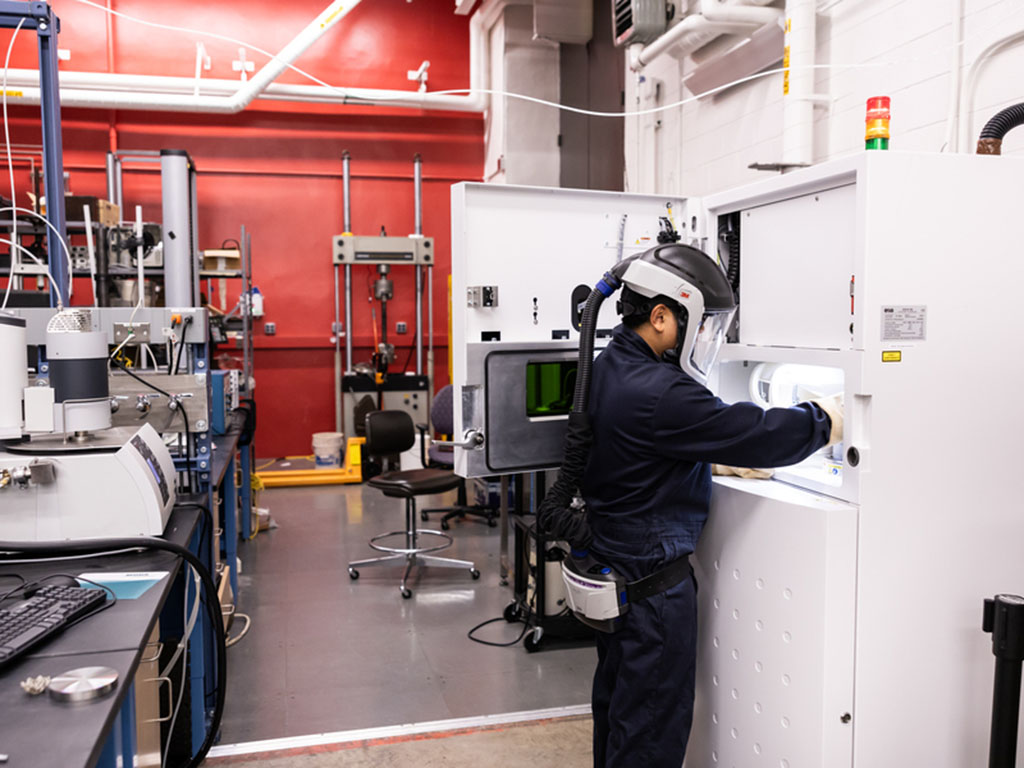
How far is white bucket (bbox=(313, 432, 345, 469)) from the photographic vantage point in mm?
6079

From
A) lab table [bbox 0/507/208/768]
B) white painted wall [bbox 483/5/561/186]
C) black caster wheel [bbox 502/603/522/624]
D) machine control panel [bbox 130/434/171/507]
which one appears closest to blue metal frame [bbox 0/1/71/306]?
machine control panel [bbox 130/434/171/507]

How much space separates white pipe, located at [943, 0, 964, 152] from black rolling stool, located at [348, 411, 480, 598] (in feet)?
8.15

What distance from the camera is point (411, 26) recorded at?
22.1ft

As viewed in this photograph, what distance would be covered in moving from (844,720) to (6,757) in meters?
1.34

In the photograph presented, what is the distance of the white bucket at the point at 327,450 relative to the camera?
608 cm

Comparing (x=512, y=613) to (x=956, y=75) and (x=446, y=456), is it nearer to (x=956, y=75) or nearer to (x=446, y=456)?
(x=446, y=456)

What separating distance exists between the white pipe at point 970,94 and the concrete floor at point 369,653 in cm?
207

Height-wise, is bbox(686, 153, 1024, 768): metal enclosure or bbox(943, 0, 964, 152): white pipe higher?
bbox(943, 0, 964, 152): white pipe

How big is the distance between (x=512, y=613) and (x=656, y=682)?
5.55 ft

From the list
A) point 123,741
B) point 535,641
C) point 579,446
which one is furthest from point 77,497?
point 535,641

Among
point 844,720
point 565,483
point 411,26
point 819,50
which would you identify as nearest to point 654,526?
point 565,483

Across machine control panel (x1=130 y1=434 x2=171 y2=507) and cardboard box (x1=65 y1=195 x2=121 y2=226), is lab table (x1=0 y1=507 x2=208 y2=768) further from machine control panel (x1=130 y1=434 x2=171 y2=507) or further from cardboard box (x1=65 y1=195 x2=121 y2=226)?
cardboard box (x1=65 y1=195 x2=121 y2=226)

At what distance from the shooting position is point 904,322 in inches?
58.1

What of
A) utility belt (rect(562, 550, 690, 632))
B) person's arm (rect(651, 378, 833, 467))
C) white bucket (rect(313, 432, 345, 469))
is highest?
person's arm (rect(651, 378, 833, 467))
